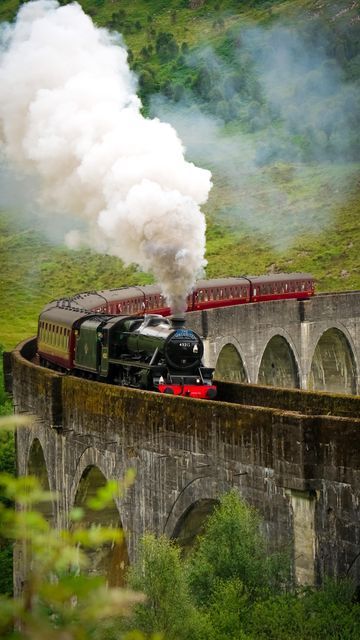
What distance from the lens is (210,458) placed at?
16.5 metres

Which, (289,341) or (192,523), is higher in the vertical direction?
(289,341)

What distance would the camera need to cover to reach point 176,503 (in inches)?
685

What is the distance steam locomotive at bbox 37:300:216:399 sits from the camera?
68.1 ft

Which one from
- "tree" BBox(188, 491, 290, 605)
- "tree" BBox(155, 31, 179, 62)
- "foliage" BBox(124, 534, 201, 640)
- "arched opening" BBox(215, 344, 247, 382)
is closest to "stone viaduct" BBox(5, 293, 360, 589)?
"tree" BBox(188, 491, 290, 605)

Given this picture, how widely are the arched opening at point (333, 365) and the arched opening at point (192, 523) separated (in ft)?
123

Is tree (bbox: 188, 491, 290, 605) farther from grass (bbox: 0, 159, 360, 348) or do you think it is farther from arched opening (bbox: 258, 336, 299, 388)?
grass (bbox: 0, 159, 360, 348)

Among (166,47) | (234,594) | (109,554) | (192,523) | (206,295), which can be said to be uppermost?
(166,47)

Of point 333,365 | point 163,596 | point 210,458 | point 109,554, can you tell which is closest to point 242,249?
point 333,365

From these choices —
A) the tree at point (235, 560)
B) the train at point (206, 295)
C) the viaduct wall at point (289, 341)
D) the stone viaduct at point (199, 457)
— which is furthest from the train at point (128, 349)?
the viaduct wall at point (289, 341)

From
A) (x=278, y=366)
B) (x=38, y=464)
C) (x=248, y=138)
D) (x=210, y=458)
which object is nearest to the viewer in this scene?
(x=210, y=458)

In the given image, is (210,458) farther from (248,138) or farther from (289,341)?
(248,138)

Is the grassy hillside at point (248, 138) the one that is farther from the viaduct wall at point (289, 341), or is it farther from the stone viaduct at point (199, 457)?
the stone viaduct at point (199, 457)

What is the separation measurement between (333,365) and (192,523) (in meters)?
39.6

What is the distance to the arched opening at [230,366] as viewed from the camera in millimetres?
46469
